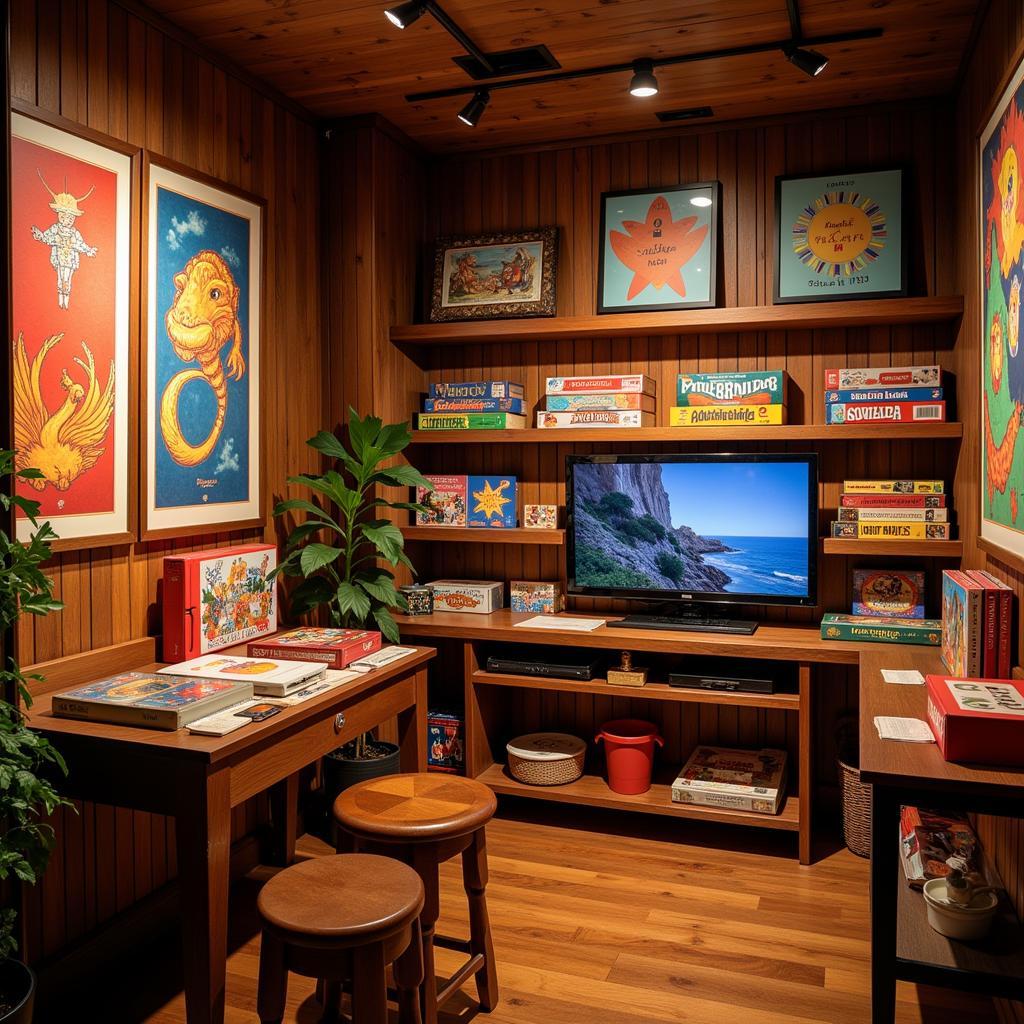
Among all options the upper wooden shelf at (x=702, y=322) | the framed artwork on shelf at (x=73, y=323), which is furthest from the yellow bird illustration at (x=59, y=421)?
the upper wooden shelf at (x=702, y=322)

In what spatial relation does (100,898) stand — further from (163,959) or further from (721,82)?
(721,82)

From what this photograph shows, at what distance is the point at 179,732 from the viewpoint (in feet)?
6.79

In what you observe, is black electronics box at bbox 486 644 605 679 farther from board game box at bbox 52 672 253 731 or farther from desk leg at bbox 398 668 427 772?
board game box at bbox 52 672 253 731

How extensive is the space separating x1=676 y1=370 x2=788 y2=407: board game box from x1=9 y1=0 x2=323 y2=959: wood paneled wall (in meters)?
1.42

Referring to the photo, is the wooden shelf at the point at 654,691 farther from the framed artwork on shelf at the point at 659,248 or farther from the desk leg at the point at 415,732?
the framed artwork on shelf at the point at 659,248

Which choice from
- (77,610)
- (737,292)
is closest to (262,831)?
(77,610)

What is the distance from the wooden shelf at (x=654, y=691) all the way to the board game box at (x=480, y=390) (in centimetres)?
108

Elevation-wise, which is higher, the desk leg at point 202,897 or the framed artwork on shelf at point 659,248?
the framed artwork on shelf at point 659,248

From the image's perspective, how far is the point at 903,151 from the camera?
3.38m

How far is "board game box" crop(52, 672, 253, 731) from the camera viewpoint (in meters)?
2.09

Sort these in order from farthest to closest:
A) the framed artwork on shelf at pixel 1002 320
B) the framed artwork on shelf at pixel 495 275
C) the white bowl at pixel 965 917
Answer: the framed artwork on shelf at pixel 495 275 < the framed artwork on shelf at pixel 1002 320 < the white bowl at pixel 965 917

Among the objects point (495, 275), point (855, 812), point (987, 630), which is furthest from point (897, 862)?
point (495, 275)

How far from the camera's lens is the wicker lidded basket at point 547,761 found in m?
3.49

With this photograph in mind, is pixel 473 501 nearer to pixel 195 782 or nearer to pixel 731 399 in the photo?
pixel 731 399
